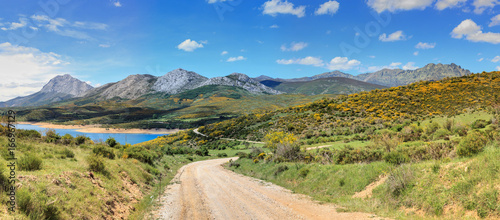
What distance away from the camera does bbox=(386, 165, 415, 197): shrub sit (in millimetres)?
10420

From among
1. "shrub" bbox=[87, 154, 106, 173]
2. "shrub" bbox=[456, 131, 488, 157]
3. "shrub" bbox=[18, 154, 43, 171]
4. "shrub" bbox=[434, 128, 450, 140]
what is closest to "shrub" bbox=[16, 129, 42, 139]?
"shrub" bbox=[87, 154, 106, 173]

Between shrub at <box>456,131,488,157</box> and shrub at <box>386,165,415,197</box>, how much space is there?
2438 millimetres

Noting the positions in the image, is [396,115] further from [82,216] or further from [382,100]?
[82,216]

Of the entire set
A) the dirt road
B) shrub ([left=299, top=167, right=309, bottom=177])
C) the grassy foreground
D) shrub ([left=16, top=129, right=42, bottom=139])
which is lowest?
the dirt road

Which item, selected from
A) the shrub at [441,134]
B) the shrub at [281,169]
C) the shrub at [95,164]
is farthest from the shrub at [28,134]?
the shrub at [441,134]

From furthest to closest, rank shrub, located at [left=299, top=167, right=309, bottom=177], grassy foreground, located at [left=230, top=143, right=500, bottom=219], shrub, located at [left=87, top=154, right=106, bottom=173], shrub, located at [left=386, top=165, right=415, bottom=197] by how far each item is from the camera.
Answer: shrub, located at [left=299, top=167, right=309, bottom=177] → shrub, located at [left=87, top=154, right=106, bottom=173] → shrub, located at [left=386, top=165, right=415, bottom=197] → grassy foreground, located at [left=230, top=143, right=500, bottom=219]

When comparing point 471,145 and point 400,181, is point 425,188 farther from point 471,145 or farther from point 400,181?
point 471,145

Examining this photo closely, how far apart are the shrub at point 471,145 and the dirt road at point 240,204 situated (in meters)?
5.48

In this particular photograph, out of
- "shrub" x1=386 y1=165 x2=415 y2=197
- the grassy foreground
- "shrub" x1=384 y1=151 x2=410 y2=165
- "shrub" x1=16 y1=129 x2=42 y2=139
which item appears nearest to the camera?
the grassy foreground

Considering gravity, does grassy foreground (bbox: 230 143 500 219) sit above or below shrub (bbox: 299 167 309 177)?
above

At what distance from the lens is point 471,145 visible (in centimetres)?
1040

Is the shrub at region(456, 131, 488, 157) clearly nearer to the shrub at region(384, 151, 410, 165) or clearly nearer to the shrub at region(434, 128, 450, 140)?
the shrub at region(384, 151, 410, 165)

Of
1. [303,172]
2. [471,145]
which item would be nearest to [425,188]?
[471,145]

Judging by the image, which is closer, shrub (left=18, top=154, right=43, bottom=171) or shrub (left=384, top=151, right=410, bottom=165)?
shrub (left=18, top=154, right=43, bottom=171)
